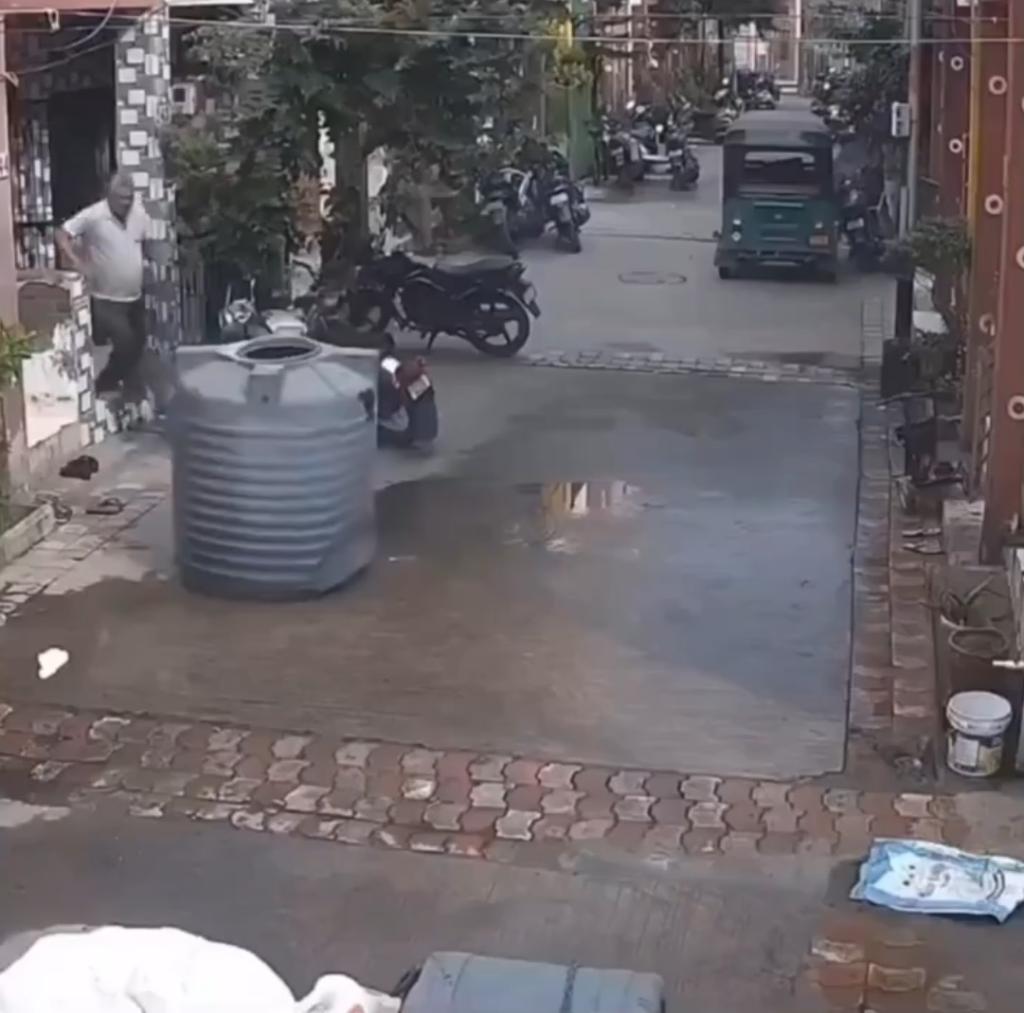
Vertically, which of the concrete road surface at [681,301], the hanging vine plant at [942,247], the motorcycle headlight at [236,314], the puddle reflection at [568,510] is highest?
the hanging vine plant at [942,247]

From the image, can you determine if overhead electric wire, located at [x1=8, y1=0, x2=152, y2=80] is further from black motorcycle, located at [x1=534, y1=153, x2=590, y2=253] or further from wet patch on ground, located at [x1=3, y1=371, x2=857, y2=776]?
black motorcycle, located at [x1=534, y1=153, x2=590, y2=253]

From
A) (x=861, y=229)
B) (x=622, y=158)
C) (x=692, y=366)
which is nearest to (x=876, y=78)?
(x=861, y=229)

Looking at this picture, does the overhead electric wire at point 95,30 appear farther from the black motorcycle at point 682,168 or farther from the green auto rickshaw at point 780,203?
the black motorcycle at point 682,168

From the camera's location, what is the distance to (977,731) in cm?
706

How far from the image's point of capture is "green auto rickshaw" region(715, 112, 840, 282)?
21141 millimetres

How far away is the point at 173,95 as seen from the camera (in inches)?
575

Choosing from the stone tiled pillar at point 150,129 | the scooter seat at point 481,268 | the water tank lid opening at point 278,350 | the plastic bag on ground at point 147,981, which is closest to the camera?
the plastic bag on ground at point 147,981

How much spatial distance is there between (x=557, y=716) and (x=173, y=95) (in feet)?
27.6

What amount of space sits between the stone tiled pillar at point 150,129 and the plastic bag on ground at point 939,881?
7814 millimetres

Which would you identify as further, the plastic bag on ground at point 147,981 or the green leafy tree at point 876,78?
the green leafy tree at point 876,78

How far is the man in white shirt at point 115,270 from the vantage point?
12156mm

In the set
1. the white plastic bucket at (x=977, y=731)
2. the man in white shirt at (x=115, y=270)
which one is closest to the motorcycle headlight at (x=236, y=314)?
the man in white shirt at (x=115, y=270)

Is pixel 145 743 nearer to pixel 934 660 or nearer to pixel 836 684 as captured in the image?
pixel 836 684

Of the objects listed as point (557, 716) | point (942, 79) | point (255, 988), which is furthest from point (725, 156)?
point (255, 988)
